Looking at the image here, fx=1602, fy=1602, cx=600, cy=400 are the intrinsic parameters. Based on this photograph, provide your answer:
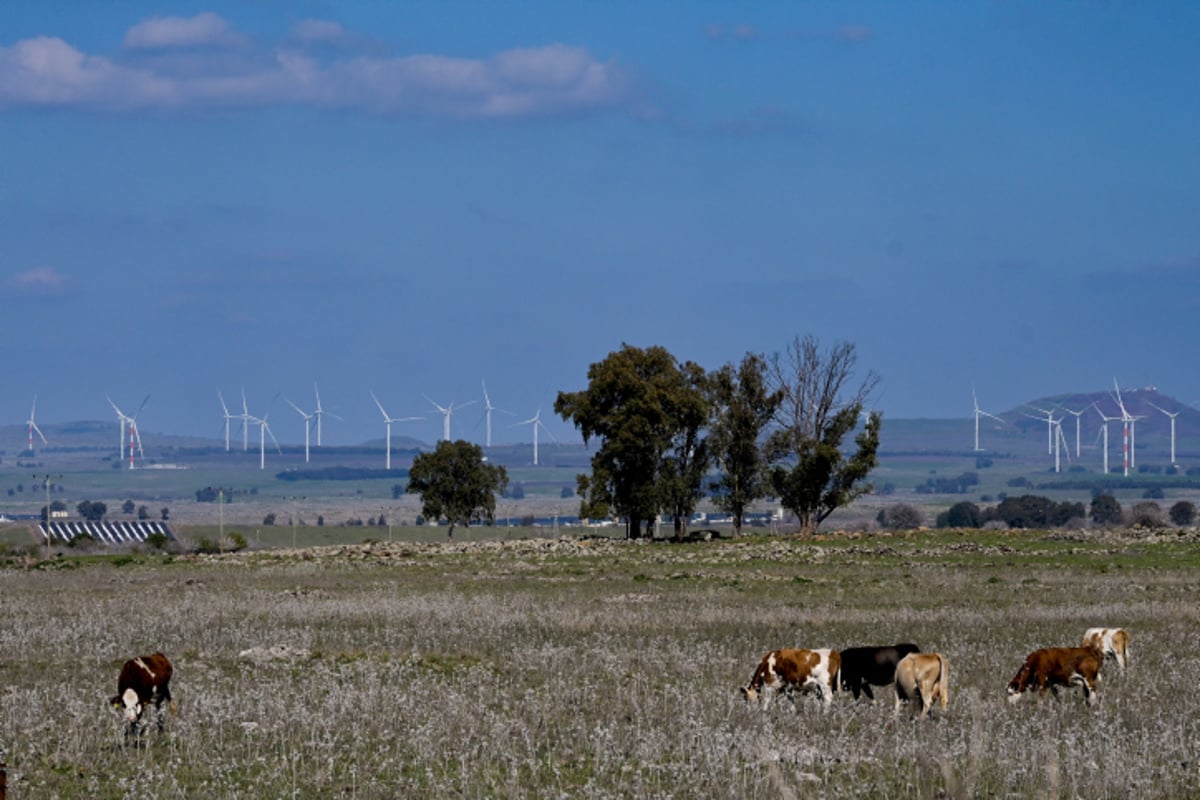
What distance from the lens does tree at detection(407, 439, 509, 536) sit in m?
104

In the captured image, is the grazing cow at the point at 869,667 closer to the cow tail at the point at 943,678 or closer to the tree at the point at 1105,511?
the cow tail at the point at 943,678

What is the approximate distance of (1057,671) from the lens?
20422 mm

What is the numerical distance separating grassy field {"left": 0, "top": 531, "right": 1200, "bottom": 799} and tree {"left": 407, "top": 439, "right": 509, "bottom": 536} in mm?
54850

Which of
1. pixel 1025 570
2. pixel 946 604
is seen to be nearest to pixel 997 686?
pixel 946 604

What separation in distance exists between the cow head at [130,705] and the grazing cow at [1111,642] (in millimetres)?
13334

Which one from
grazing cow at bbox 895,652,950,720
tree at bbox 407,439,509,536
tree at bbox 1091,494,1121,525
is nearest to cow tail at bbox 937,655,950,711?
grazing cow at bbox 895,652,950,720

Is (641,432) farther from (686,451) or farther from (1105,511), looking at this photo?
(1105,511)

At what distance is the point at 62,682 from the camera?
2297 cm

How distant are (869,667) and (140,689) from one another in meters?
8.93

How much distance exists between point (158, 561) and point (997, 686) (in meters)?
48.0

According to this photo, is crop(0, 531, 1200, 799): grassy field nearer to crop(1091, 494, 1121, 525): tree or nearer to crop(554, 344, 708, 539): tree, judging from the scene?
crop(554, 344, 708, 539): tree

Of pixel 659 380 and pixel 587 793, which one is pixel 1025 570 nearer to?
pixel 659 380

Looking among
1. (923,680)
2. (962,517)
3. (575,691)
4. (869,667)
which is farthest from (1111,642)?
(962,517)

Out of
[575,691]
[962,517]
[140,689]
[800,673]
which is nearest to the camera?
[140,689]
